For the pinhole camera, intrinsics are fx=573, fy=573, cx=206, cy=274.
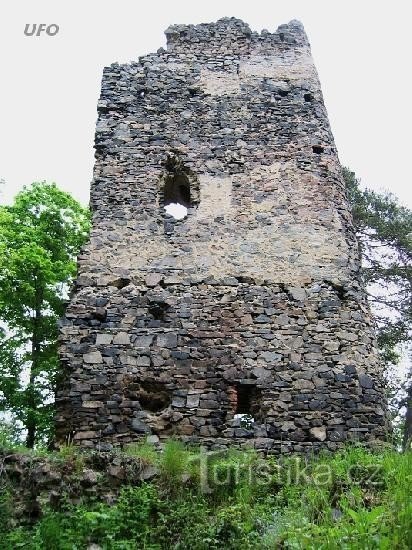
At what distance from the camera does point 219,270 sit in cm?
902

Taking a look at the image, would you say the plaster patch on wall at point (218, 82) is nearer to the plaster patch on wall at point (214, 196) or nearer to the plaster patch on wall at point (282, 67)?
the plaster patch on wall at point (282, 67)

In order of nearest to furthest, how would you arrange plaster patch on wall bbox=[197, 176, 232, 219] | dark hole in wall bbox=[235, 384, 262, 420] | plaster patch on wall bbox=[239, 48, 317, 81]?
dark hole in wall bbox=[235, 384, 262, 420] → plaster patch on wall bbox=[197, 176, 232, 219] → plaster patch on wall bbox=[239, 48, 317, 81]

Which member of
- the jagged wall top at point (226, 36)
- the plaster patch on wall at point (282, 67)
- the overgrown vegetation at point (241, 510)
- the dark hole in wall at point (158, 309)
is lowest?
the overgrown vegetation at point (241, 510)

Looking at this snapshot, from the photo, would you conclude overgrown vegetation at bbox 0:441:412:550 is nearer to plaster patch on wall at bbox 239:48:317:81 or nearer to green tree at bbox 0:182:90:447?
green tree at bbox 0:182:90:447

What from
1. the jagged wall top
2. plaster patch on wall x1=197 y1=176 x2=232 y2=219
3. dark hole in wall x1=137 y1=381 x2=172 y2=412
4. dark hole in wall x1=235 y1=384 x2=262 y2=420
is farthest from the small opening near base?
the jagged wall top

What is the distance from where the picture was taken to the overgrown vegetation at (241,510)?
473 cm

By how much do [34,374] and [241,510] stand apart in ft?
17.5

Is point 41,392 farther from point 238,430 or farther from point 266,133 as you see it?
point 266,133

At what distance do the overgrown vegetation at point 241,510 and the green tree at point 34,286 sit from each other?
361 cm

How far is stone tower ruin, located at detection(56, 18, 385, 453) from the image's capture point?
790 centimetres

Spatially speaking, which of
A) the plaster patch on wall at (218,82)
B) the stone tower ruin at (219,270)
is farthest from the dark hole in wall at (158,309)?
the plaster patch on wall at (218,82)

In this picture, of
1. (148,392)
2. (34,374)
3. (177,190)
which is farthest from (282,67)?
(34,374)

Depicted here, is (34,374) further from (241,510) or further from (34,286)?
(241,510)

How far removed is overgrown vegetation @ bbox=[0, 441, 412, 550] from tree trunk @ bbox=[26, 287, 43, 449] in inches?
138
